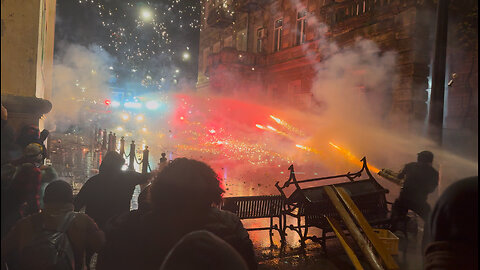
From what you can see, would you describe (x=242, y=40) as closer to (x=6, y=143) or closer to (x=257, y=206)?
(x=257, y=206)

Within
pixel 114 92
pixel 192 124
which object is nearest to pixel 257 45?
A: pixel 192 124

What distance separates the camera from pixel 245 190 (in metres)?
9.89

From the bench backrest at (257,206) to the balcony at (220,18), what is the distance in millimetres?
19400

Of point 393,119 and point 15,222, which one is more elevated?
point 393,119

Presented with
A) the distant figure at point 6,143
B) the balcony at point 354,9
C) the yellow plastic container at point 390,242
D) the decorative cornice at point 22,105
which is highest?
the balcony at point 354,9

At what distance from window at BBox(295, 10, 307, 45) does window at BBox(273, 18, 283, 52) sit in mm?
1687

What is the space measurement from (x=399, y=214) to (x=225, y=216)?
461 cm

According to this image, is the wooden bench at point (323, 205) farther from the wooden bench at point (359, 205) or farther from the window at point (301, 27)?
the window at point (301, 27)

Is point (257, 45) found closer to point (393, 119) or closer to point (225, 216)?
point (393, 119)

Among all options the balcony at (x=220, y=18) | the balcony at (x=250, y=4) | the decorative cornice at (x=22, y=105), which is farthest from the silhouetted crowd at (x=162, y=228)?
the balcony at (x=220, y=18)

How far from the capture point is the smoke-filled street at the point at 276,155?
1907 mm

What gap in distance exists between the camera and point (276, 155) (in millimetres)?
16266

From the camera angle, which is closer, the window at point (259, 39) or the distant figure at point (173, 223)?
the distant figure at point (173, 223)

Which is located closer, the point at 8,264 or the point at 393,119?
the point at 8,264
